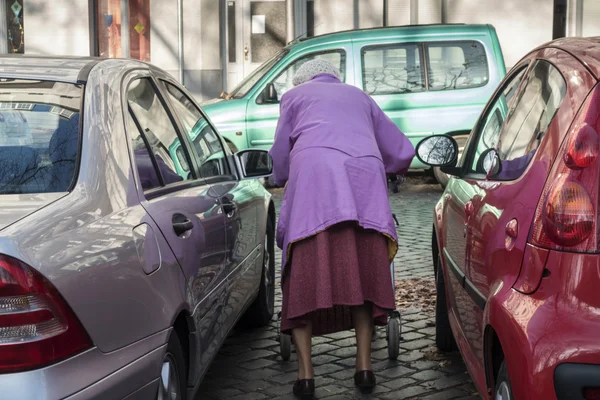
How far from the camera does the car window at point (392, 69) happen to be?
13914mm

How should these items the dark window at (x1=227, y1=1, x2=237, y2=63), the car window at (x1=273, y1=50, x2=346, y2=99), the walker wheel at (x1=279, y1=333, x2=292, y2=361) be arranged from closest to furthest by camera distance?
the walker wheel at (x1=279, y1=333, x2=292, y2=361) < the car window at (x1=273, y1=50, x2=346, y2=99) < the dark window at (x1=227, y1=1, x2=237, y2=63)

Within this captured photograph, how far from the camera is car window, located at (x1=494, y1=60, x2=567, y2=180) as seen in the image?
3318 millimetres

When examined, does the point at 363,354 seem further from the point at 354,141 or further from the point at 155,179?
the point at 155,179

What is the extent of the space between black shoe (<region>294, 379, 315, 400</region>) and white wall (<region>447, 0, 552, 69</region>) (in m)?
15.5

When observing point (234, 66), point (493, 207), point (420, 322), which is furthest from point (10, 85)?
point (234, 66)

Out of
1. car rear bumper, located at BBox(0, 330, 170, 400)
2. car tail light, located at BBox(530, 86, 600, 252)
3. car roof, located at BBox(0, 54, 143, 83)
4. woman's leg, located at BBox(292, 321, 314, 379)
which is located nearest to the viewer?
car rear bumper, located at BBox(0, 330, 170, 400)

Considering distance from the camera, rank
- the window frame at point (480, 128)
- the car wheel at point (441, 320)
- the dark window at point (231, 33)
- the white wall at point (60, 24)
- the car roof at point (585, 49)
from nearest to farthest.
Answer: the car roof at point (585, 49) < the window frame at point (480, 128) < the car wheel at point (441, 320) < the dark window at point (231, 33) < the white wall at point (60, 24)

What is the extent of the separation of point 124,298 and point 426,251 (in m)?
6.33

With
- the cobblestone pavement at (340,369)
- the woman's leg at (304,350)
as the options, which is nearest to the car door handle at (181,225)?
the woman's leg at (304,350)

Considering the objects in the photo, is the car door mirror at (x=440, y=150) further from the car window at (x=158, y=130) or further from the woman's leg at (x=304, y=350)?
the car window at (x=158, y=130)

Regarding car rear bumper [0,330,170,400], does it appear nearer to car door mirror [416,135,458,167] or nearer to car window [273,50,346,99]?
car door mirror [416,135,458,167]

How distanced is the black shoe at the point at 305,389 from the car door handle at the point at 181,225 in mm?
1222

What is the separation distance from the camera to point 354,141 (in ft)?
16.0

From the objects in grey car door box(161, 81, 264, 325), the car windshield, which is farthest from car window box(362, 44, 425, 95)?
grey car door box(161, 81, 264, 325)
